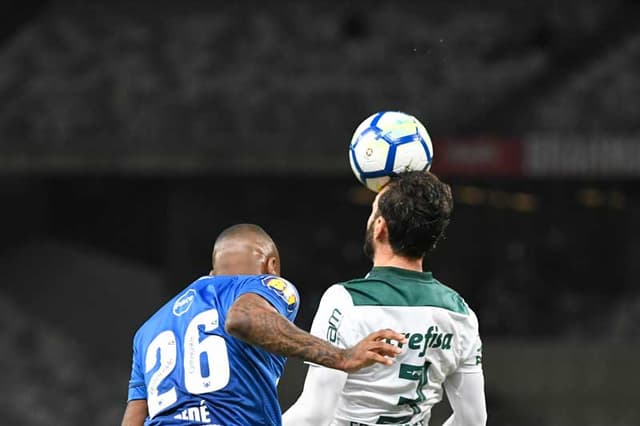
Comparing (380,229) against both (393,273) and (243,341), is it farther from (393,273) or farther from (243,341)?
(243,341)

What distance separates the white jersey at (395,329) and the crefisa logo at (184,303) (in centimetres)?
40

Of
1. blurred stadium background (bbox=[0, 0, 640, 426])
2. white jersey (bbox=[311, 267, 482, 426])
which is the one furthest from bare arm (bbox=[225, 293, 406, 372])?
blurred stadium background (bbox=[0, 0, 640, 426])

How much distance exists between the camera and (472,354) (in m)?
3.71

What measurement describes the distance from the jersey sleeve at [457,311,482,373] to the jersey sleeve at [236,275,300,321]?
0.59m

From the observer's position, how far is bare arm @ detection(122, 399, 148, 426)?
12.1ft

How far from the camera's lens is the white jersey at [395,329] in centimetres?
351

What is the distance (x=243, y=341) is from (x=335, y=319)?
30 centimetres

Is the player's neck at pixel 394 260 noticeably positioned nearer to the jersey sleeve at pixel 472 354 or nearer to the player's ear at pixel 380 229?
the player's ear at pixel 380 229

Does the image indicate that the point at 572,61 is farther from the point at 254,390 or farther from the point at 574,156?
the point at 254,390

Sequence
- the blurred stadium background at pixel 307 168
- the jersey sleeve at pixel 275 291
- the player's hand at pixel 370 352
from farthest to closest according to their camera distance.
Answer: the blurred stadium background at pixel 307 168 < the jersey sleeve at pixel 275 291 < the player's hand at pixel 370 352

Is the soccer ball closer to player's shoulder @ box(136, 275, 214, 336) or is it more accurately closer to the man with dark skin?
the man with dark skin

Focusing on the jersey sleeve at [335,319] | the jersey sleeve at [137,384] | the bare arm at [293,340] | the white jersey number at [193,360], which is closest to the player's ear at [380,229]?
the jersey sleeve at [335,319]

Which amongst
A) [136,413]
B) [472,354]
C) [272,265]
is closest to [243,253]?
[272,265]

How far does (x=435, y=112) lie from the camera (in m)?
15.0
